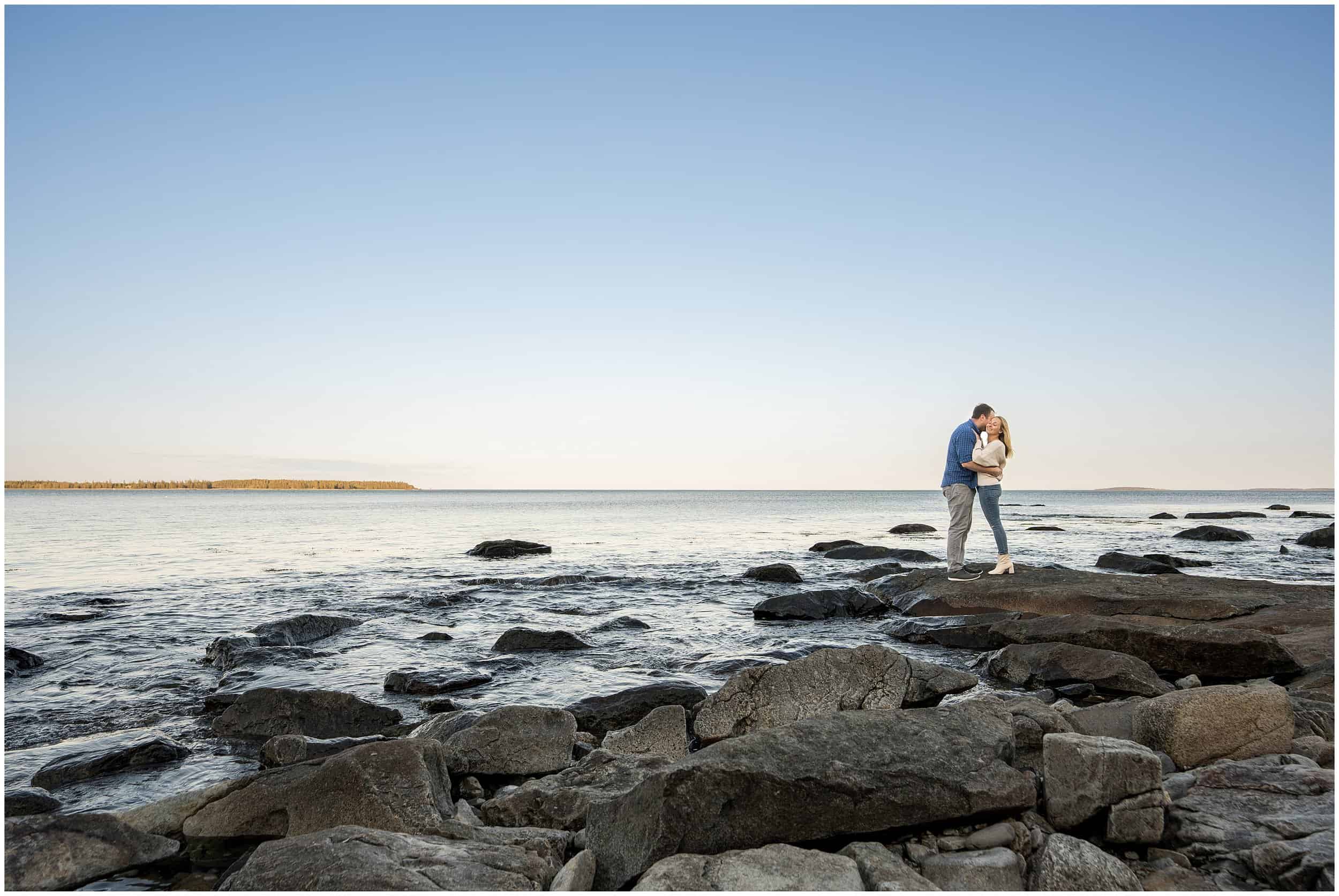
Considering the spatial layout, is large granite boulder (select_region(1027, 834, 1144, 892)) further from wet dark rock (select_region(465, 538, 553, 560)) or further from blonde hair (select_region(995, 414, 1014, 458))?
wet dark rock (select_region(465, 538, 553, 560))

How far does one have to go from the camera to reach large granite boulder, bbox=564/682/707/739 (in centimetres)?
781

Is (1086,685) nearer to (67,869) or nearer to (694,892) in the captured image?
(694,892)

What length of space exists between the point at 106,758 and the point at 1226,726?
8958mm

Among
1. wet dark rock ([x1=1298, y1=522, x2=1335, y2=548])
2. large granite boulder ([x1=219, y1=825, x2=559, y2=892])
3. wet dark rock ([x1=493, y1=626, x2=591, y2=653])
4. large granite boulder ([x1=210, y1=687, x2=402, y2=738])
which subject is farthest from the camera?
wet dark rock ([x1=1298, y1=522, x2=1335, y2=548])

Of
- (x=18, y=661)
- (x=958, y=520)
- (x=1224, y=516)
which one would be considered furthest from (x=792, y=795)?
(x=1224, y=516)

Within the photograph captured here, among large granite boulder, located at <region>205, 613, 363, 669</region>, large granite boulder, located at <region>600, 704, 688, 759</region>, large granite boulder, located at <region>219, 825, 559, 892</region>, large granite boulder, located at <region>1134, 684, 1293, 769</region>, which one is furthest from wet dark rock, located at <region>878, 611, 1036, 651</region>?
large granite boulder, located at <region>205, 613, 363, 669</region>

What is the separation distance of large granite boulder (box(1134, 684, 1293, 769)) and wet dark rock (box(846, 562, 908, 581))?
11.5m

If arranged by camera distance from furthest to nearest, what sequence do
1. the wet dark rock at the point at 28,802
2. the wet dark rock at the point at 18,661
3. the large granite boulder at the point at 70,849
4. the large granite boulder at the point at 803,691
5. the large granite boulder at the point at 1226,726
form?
1. the wet dark rock at the point at 18,661
2. the large granite boulder at the point at 803,691
3. the wet dark rock at the point at 28,802
4. the large granite boulder at the point at 1226,726
5. the large granite boulder at the point at 70,849

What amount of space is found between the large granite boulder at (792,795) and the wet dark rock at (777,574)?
45.7ft

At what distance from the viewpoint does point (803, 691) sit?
723 centimetres

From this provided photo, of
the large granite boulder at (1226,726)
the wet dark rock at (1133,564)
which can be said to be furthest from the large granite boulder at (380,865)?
the wet dark rock at (1133,564)

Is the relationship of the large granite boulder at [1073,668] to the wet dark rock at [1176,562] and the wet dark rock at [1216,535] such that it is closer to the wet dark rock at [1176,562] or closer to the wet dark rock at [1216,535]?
the wet dark rock at [1176,562]

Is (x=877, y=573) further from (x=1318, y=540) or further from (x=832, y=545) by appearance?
(x=1318, y=540)

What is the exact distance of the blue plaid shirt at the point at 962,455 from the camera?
13.0m
